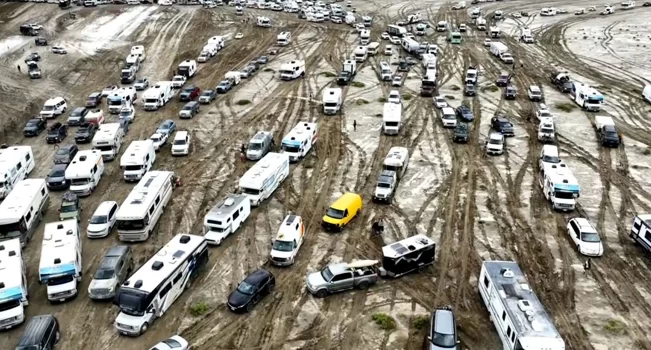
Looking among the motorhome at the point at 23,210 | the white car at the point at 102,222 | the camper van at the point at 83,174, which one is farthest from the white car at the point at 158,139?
the white car at the point at 102,222

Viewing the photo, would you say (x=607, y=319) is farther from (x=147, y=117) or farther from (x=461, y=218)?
(x=147, y=117)

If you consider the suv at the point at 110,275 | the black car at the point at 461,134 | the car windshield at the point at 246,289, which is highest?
the black car at the point at 461,134

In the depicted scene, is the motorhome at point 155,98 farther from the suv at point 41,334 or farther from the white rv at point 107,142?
the suv at point 41,334

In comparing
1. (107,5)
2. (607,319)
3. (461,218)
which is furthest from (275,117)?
(107,5)

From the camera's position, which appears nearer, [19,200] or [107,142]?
[19,200]

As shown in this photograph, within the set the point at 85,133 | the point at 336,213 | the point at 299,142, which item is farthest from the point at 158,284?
the point at 85,133

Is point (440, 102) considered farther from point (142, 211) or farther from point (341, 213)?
point (142, 211)

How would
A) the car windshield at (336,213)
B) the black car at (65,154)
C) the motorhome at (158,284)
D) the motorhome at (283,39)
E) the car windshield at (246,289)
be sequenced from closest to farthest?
the motorhome at (158,284), the car windshield at (246,289), the car windshield at (336,213), the black car at (65,154), the motorhome at (283,39)
